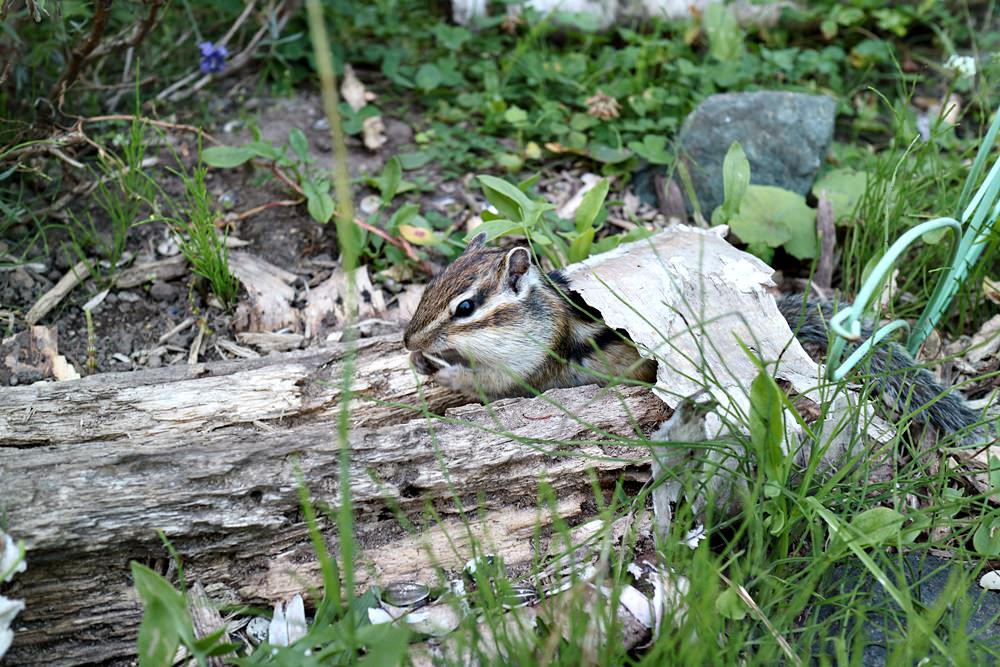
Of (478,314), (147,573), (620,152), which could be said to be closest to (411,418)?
(478,314)

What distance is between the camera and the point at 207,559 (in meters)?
2.68

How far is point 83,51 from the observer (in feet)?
13.4

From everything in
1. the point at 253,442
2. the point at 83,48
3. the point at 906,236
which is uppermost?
the point at 83,48

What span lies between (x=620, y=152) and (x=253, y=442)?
9.49ft

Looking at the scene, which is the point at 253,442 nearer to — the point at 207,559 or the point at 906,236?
the point at 207,559

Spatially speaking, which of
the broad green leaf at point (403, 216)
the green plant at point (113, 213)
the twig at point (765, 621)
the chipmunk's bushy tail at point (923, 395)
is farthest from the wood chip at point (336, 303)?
the twig at point (765, 621)

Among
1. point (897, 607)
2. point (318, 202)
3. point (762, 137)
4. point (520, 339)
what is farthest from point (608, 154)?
point (897, 607)

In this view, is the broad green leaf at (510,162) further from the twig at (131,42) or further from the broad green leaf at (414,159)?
the twig at (131,42)

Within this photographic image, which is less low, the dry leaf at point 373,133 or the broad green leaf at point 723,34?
the broad green leaf at point 723,34

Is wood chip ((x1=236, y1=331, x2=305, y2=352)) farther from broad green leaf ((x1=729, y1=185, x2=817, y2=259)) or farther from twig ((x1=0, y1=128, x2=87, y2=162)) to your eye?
broad green leaf ((x1=729, y1=185, x2=817, y2=259))

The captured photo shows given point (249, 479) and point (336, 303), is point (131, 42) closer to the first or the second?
point (336, 303)

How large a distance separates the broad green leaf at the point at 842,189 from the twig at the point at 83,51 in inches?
137

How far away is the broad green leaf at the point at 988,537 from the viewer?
8.73 ft

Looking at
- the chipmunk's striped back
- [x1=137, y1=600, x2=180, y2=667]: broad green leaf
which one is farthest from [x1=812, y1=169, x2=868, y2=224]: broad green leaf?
[x1=137, y1=600, x2=180, y2=667]: broad green leaf
